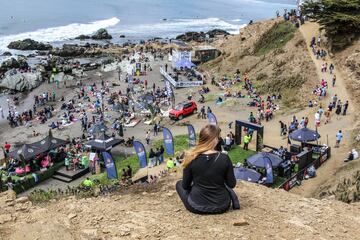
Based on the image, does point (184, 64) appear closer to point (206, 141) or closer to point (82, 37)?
point (206, 141)

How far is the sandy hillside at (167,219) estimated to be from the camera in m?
8.46

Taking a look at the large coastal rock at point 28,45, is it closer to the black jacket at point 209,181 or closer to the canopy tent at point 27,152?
the canopy tent at point 27,152

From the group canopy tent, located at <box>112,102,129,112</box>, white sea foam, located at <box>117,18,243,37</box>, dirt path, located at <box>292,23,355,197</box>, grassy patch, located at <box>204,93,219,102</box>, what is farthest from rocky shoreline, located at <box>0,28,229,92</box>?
dirt path, located at <box>292,23,355,197</box>

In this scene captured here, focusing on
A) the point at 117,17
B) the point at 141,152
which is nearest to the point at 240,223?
the point at 141,152

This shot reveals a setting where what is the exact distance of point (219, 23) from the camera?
12269cm

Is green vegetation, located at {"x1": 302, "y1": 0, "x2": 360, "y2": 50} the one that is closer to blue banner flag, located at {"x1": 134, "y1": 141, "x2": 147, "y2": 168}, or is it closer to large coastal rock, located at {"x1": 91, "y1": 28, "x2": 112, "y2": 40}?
blue banner flag, located at {"x1": 134, "y1": 141, "x2": 147, "y2": 168}

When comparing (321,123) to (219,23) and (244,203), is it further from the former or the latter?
(219,23)

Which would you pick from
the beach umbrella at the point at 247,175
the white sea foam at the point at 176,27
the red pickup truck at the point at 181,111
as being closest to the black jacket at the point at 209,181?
the beach umbrella at the point at 247,175

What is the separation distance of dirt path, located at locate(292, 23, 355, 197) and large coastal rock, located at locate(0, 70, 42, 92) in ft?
108

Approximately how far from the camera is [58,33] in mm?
103125

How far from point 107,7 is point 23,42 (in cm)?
7886

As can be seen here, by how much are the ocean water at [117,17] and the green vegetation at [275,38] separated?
156 feet

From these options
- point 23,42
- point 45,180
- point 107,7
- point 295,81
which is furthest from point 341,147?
point 107,7

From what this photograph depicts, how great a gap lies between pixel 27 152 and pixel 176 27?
90.5 metres
